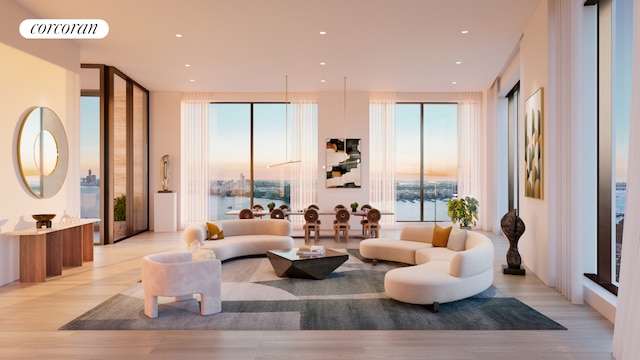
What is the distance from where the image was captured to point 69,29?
182 inches

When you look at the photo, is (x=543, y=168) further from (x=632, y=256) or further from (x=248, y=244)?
(x=248, y=244)

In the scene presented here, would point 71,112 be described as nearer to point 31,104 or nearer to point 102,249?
point 31,104

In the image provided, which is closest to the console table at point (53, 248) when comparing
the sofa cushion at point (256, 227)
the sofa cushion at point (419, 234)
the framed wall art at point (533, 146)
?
the sofa cushion at point (256, 227)

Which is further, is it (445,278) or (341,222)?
(341,222)

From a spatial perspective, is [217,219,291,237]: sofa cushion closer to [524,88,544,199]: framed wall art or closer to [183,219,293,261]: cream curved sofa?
[183,219,293,261]: cream curved sofa

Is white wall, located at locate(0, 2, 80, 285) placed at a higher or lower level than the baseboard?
higher

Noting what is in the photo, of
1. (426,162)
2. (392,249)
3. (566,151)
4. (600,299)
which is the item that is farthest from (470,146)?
(600,299)

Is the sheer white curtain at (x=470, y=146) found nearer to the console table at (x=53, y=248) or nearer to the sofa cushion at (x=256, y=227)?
the sofa cushion at (x=256, y=227)

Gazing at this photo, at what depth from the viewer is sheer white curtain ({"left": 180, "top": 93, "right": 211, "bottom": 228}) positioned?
11930mm

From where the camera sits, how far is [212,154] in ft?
40.4

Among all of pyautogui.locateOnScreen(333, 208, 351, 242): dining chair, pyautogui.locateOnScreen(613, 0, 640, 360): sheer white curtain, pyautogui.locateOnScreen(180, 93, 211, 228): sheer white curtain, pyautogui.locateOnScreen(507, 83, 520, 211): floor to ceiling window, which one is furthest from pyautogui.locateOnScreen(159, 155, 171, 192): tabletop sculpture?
pyautogui.locateOnScreen(613, 0, 640, 360): sheer white curtain

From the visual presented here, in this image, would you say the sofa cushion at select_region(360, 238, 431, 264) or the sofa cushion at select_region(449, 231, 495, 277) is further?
the sofa cushion at select_region(360, 238, 431, 264)

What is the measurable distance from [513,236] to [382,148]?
5937mm

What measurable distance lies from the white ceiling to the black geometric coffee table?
143 inches
